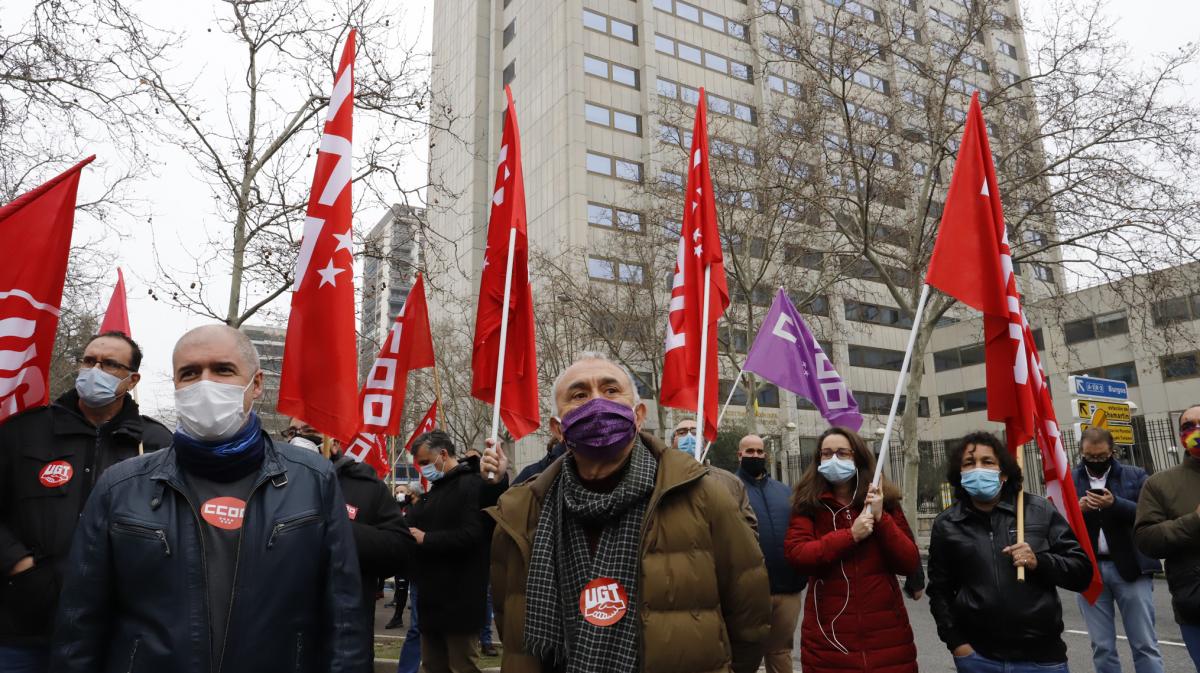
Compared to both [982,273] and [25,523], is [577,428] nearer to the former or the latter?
[25,523]

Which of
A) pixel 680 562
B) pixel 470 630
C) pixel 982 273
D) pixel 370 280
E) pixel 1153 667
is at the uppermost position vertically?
pixel 370 280

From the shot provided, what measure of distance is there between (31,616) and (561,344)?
2430cm

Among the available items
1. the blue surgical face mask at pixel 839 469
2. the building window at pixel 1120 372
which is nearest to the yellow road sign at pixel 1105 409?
the blue surgical face mask at pixel 839 469

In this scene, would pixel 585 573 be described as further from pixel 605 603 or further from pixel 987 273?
pixel 987 273

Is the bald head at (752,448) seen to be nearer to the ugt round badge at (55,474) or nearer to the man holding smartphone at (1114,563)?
the man holding smartphone at (1114,563)

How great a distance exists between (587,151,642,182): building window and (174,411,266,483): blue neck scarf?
40241mm

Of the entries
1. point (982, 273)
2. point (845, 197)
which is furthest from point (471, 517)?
point (845, 197)

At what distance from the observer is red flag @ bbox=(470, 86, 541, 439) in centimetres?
564

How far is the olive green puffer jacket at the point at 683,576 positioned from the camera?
2.44 m

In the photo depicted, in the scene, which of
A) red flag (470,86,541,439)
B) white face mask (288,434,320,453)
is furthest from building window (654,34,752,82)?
white face mask (288,434,320,453)

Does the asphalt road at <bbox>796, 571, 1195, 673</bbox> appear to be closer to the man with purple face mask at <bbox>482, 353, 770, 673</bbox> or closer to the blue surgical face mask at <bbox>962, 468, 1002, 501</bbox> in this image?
the blue surgical face mask at <bbox>962, 468, 1002, 501</bbox>

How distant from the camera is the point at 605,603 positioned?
2.53m

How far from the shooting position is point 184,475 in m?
2.46

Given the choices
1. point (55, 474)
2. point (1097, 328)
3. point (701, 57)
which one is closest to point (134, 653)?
point (55, 474)
